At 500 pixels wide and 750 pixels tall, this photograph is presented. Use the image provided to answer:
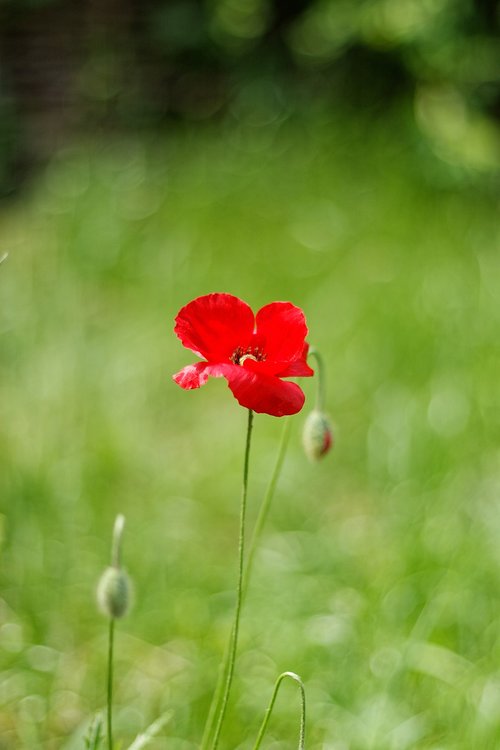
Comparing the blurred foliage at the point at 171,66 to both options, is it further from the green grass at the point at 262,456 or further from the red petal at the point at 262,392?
the red petal at the point at 262,392

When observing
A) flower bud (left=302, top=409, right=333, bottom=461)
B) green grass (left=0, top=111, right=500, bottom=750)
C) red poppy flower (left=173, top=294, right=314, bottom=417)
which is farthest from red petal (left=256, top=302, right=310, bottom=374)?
green grass (left=0, top=111, right=500, bottom=750)

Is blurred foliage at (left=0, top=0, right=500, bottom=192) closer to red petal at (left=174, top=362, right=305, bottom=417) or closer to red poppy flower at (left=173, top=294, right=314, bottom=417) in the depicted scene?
red poppy flower at (left=173, top=294, right=314, bottom=417)

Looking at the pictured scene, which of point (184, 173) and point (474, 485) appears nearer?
point (474, 485)

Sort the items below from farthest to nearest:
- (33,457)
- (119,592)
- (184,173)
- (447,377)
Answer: (184,173) → (447,377) → (33,457) → (119,592)

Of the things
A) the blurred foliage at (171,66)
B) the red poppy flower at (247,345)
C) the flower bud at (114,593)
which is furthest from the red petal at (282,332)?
A: the blurred foliage at (171,66)

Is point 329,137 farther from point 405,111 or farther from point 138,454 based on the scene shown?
point 138,454

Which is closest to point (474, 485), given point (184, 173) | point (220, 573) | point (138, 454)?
point (220, 573)

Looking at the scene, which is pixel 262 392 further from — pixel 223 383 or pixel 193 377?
pixel 223 383
